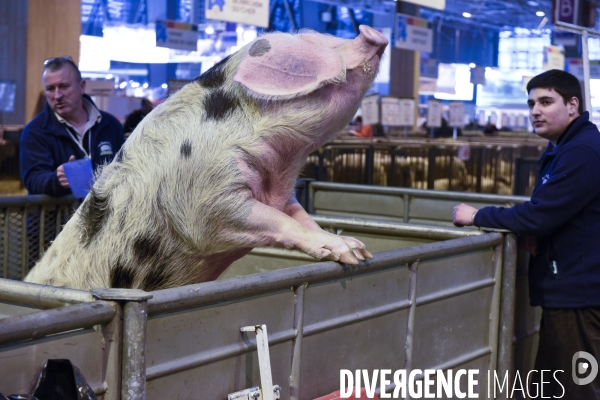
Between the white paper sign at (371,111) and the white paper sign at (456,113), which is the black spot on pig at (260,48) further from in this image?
the white paper sign at (456,113)

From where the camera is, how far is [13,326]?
1323mm

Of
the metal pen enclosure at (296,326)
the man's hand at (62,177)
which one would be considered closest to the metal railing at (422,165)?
the man's hand at (62,177)

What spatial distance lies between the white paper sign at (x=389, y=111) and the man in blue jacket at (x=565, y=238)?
28.7ft

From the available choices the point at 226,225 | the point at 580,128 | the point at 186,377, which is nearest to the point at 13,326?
the point at 186,377

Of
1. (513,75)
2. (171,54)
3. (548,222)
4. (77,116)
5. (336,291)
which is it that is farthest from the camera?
(513,75)

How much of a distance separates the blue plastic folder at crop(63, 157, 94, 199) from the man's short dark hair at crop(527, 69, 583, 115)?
191 cm

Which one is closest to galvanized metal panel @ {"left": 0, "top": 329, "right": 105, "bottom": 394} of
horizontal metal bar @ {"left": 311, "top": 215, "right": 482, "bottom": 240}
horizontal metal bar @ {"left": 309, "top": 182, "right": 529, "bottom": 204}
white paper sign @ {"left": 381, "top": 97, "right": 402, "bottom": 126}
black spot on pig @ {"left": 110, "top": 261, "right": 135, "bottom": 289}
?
black spot on pig @ {"left": 110, "top": 261, "right": 135, "bottom": 289}

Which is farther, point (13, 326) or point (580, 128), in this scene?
point (580, 128)

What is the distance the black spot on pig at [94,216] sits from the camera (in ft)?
8.16

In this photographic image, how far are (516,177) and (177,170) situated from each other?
5.16 m

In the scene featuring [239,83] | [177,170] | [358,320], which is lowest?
[358,320]

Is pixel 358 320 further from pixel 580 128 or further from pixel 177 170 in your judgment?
pixel 580 128

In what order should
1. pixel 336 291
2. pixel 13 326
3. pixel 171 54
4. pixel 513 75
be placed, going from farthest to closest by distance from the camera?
pixel 513 75
pixel 171 54
pixel 336 291
pixel 13 326

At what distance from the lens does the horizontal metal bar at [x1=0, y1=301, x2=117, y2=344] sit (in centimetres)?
133
